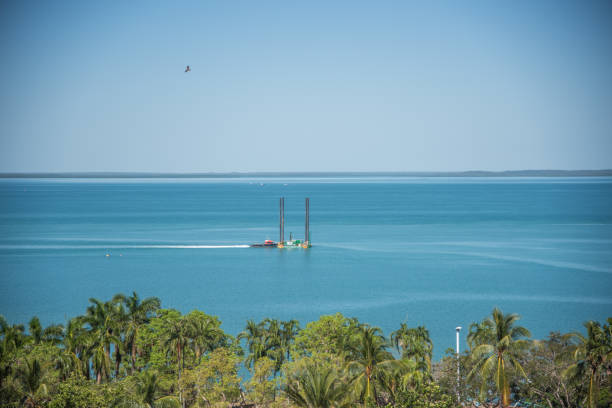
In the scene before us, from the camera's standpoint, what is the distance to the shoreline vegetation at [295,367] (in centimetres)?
3092

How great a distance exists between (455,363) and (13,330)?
31.3 meters

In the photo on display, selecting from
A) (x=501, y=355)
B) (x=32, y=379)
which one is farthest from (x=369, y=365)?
(x=32, y=379)

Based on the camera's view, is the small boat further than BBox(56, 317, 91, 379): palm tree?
Yes

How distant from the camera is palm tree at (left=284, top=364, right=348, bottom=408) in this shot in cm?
2780

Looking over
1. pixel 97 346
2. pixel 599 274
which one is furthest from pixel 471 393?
pixel 599 274

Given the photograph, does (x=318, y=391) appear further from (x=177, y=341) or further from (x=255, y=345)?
(x=255, y=345)

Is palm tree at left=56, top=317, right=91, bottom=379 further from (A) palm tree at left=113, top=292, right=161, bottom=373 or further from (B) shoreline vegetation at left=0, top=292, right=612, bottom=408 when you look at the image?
(A) palm tree at left=113, top=292, right=161, bottom=373

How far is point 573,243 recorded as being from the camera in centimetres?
14212

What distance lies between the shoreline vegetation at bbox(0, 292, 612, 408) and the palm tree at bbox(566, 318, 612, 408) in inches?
2.2

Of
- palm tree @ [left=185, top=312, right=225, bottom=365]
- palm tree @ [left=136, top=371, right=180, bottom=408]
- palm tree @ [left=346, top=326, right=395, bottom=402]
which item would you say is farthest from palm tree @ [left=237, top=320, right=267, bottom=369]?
palm tree @ [left=136, top=371, right=180, bottom=408]

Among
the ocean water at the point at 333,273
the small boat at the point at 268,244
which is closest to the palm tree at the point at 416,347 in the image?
the ocean water at the point at 333,273

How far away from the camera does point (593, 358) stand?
32.7 m

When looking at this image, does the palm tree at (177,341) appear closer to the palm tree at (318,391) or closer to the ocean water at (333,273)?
the palm tree at (318,391)

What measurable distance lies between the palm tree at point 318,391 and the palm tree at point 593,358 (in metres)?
13.8
